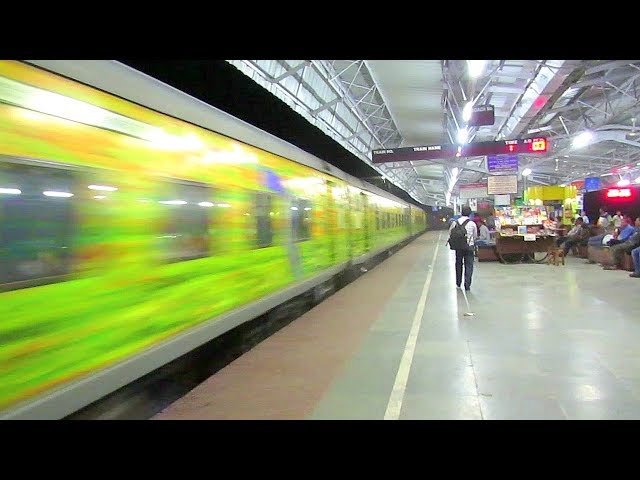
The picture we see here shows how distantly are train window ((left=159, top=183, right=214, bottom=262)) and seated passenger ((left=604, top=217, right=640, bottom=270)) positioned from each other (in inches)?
462

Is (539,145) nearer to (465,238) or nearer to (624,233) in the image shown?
(624,233)

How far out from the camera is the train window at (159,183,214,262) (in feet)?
14.0

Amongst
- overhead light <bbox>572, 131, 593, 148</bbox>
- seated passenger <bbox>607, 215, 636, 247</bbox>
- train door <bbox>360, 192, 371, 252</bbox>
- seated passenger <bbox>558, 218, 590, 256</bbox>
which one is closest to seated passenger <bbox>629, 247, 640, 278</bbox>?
seated passenger <bbox>607, 215, 636, 247</bbox>

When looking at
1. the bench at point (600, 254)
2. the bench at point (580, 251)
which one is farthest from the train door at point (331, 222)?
the bench at point (580, 251)

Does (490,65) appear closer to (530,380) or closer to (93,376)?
(530,380)

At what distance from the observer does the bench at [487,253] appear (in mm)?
16766

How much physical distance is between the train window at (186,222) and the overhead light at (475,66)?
25.3 feet

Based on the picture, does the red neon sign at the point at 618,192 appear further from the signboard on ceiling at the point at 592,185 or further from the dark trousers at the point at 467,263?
the dark trousers at the point at 467,263

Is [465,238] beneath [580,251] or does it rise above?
above

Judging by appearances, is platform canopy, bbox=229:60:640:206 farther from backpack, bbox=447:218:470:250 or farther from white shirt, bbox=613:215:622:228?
white shirt, bbox=613:215:622:228

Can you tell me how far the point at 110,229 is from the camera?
3.54 meters

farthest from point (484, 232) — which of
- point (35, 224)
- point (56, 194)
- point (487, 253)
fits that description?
point (35, 224)

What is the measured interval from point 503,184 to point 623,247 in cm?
1194

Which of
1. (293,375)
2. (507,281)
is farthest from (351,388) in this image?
(507,281)
